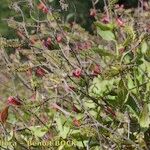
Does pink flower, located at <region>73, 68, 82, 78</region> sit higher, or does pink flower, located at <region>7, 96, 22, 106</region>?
pink flower, located at <region>73, 68, 82, 78</region>

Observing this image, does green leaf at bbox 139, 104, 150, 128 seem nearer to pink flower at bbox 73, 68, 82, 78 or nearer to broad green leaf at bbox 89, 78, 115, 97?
broad green leaf at bbox 89, 78, 115, 97

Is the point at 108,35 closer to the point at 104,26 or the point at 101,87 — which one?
the point at 104,26

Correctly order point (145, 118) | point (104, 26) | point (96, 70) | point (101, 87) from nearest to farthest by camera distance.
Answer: point (145, 118), point (101, 87), point (104, 26), point (96, 70)

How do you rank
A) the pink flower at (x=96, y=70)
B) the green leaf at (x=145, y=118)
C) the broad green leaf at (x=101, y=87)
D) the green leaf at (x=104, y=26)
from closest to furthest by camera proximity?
the green leaf at (x=145, y=118) → the broad green leaf at (x=101, y=87) → the green leaf at (x=104, y=26) → the pink flower at (x=96, y=70)

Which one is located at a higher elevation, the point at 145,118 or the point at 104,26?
the point at 104,26

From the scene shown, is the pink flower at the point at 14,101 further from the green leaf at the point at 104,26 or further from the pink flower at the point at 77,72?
the green leaf at the point at 104,26

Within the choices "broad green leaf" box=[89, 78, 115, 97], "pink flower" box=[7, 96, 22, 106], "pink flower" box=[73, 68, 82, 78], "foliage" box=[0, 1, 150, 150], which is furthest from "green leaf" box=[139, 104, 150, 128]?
"pink flower" box=[7, 96, 22, 106]

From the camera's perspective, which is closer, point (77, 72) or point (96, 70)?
point (77, 72)

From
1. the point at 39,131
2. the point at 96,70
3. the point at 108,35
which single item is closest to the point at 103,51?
the point at 108,35

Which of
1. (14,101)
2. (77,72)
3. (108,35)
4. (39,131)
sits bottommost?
(39,131)

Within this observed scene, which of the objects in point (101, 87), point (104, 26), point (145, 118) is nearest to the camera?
point (145, 118)

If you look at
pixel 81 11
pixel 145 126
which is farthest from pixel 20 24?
pixel 81 11

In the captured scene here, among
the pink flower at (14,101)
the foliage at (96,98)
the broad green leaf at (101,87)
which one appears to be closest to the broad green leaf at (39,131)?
the foliage at (96,98)

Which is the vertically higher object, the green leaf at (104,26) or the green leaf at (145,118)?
the green leaf at (104,26)
